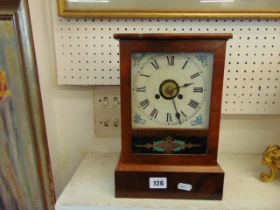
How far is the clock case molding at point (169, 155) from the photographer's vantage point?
0.62 meters

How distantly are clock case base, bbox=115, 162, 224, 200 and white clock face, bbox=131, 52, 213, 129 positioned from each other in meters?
0.11

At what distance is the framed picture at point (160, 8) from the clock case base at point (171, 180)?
0.47m

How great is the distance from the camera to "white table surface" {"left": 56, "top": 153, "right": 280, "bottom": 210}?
2.13 ft

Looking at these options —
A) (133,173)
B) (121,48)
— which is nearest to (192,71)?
(121,48)

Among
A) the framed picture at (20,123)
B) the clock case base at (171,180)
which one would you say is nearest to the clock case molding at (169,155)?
the clock case base at (171,180)

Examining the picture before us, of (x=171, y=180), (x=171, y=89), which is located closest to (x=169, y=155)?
(x=171, y=180)

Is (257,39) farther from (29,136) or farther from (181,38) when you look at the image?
(29,136)

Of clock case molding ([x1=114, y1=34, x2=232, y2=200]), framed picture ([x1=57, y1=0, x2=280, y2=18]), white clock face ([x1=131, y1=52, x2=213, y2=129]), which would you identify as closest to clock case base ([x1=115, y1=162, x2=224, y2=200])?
clock case molding ([x1=114, y1=34, x2=232, y2=200])

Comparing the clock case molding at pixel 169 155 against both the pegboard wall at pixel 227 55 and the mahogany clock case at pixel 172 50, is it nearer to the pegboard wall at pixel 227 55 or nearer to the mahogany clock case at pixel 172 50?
Answer: the mahogany clock case at pixel 172 50

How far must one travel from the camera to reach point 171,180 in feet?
2.16

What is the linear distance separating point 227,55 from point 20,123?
67cm

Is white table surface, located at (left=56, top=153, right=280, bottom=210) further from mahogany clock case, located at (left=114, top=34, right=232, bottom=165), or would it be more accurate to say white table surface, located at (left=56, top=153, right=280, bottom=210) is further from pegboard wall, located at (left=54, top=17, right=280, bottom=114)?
pegboard wall, located at (left=54, top=17, right=280, bottom=114)

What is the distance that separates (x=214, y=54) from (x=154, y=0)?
12.7 inches

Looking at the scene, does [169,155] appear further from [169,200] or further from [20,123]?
[20,123]
